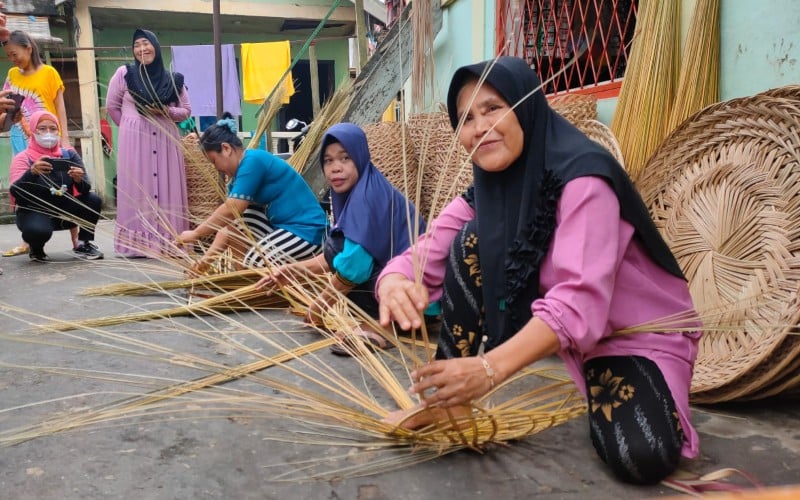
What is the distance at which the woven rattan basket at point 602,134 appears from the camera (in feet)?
7.18

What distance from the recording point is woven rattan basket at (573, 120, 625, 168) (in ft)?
7.18

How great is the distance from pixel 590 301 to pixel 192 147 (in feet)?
13.8

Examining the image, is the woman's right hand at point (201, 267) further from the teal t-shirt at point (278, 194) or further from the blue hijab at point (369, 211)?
the blue hijab at point (369, 211)

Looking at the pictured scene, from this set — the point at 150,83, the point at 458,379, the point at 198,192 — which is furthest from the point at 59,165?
the point at 458,379

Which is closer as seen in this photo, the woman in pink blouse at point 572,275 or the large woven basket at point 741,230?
the woman in pink blouse at point 572,275

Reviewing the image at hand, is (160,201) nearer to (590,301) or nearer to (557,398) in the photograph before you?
(557,398)

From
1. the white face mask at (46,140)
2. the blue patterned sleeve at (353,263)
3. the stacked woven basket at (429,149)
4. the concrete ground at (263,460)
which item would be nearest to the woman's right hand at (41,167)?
the white face mask at (46,140)

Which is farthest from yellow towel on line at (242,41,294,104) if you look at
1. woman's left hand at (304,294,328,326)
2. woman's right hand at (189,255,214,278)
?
woman's left hand at (304,294,328,326)

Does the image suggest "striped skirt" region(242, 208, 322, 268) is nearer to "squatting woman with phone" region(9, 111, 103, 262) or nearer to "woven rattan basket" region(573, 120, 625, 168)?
"woven rattan basket" region(573, 120, 625, 168)

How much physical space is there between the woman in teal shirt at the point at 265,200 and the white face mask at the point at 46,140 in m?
1.80

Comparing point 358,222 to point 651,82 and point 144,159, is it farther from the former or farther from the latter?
point 144,159

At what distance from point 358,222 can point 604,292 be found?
1.24 m

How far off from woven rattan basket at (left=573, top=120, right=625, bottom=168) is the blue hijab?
2.49 ft

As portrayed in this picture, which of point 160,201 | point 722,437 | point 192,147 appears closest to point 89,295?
point 160,201
